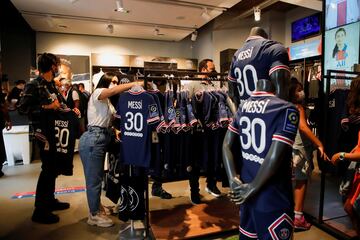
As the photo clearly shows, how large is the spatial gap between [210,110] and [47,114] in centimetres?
166

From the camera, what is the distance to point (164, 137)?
2418mm

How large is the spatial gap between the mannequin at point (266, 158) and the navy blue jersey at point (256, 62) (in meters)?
0.03

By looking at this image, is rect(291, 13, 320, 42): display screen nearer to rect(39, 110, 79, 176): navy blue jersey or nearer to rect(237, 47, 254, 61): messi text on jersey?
rect(237, 47, 254, 61): messi text on jersey

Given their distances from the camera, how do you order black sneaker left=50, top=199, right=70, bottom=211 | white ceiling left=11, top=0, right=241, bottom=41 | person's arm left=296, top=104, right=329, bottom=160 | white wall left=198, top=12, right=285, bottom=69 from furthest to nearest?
white wall left=198, top=12, right=285, bottom=69, white ceiling left=11, top=0, right=241, bottom=41, black sneaker left=50, top=199, right=70, bottom=211, person's arm left=296, top=104, right=329, bottom=160

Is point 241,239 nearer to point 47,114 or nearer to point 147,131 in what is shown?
point 147,131

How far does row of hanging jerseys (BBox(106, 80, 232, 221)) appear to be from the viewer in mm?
2334

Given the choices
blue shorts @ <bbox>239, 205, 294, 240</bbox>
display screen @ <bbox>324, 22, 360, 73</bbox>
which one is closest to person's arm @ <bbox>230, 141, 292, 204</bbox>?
blue shorts @ <bbox>239, 205, 294, 240</bbox>

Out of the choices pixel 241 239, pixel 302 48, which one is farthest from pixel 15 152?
pixel 302 48

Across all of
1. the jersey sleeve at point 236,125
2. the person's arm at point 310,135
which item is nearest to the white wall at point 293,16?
the person's arm at point 310,135

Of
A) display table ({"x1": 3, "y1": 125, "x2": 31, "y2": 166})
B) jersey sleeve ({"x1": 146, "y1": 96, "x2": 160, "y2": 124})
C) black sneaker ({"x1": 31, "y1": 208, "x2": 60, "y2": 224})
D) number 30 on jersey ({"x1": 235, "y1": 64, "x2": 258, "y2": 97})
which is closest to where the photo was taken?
number 30 on jersey ({"x1": 235, "y1": 64, "x2": 258, "y2": 97})

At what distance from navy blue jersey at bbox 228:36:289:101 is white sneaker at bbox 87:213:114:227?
194cm

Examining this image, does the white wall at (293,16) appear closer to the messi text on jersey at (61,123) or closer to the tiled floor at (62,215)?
the tiled floor at (62,215)

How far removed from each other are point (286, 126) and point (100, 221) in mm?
2282

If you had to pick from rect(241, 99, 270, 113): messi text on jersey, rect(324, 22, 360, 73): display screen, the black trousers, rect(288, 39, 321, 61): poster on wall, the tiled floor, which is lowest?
the tiled floor
